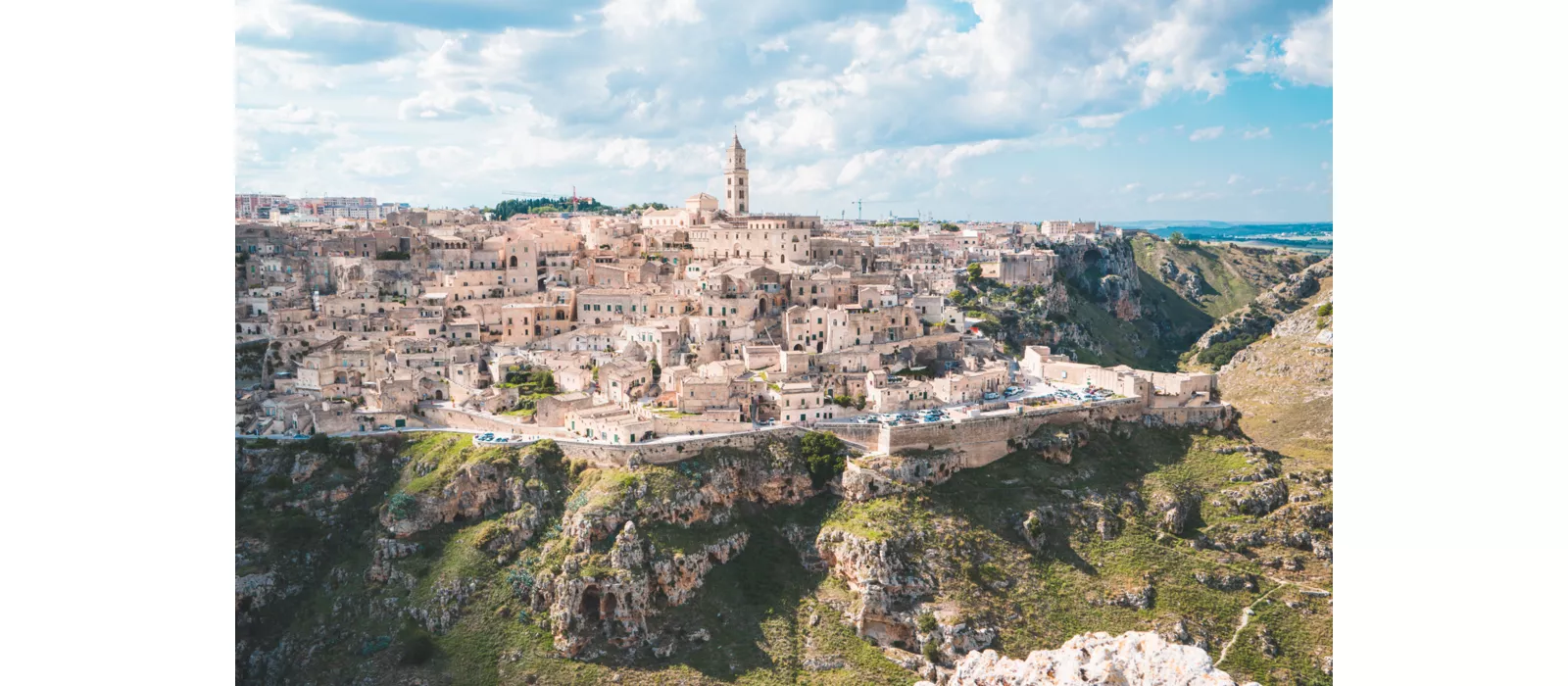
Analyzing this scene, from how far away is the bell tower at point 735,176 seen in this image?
49656mm

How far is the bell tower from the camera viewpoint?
49656mm

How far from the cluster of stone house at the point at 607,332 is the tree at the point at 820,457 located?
2.67ft

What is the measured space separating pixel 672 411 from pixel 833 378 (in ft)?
15.7

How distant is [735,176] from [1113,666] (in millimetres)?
37217

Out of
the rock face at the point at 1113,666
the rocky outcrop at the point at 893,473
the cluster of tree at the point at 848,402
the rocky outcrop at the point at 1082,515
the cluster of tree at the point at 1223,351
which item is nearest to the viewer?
the rock face at the point at 1113,666

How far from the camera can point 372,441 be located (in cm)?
2683

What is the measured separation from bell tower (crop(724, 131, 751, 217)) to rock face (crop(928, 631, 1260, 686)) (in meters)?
35.3

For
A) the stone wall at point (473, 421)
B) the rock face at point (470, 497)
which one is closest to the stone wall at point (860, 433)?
the stone wall at point (473, 421)

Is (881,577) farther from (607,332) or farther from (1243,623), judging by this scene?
(607,332)

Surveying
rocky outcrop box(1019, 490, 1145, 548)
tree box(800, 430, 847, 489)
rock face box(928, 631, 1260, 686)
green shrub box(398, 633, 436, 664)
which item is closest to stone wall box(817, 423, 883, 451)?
tree box(800, 430, 847, 489)

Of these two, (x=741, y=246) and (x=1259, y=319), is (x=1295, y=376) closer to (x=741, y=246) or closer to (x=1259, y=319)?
(x=1259, y=319)

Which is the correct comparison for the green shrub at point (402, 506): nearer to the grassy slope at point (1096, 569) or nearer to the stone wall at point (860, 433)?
the stone wall at point (860, 433)

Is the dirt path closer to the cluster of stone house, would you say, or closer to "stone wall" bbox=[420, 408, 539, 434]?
the cluster of stone house

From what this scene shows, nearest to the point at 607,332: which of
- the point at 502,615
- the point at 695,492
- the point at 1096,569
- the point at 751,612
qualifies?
the point at 695,492
